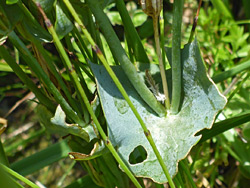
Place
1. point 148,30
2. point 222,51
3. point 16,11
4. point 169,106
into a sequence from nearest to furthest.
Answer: point 16,11, point 169,106, point 148,30, point 222,51

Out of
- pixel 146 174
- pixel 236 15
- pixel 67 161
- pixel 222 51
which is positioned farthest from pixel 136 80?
pixel 236 15

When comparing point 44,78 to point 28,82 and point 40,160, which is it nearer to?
point 28,82

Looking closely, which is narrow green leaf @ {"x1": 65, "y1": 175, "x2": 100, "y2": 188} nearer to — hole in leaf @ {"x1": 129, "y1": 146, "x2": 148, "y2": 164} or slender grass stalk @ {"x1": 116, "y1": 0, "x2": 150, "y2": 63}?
hole in leaf @ {"x1": 129, "y1": 146, "x2": 148, "y2": 164}

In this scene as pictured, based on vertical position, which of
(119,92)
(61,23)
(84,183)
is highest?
(61,23)

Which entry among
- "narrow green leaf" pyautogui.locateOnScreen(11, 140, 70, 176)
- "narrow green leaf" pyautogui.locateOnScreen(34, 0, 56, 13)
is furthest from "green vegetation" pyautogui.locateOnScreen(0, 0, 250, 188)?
"narrow green leaf" pyautogui.locateOnScreen(11, 140, 70, 176)

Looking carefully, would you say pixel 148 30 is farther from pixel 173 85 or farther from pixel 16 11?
pixel 16 11

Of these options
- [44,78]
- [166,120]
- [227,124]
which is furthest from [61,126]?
[227,124]
